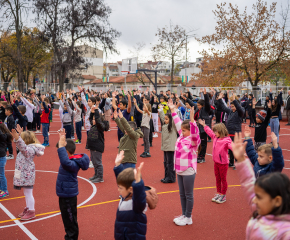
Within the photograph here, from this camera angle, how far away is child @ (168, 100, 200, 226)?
16.6ft

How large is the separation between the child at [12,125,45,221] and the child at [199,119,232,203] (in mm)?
3595

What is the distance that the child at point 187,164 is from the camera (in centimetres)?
507

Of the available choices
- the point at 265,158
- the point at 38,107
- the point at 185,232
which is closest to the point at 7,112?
the point at 38,107

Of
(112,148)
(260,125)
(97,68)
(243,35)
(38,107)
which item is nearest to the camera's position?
(260,125)

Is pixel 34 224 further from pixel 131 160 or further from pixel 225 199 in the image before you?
pixel 225 199

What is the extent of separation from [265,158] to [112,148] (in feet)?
28.7

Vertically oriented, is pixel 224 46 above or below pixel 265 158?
above

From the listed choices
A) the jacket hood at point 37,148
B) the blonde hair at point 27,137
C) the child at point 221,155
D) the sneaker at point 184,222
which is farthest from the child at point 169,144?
the blonde hair at point 27,137

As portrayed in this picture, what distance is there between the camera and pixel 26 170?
17.4 ft

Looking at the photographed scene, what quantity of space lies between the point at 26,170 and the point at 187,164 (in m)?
3.06

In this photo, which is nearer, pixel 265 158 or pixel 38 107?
pixel 265 158

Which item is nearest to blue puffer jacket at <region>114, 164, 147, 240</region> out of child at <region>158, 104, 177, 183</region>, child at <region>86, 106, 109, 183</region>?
child at <region>158, 104, 177, 183</region>

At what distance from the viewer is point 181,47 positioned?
124ft

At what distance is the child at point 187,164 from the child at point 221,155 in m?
0.93
